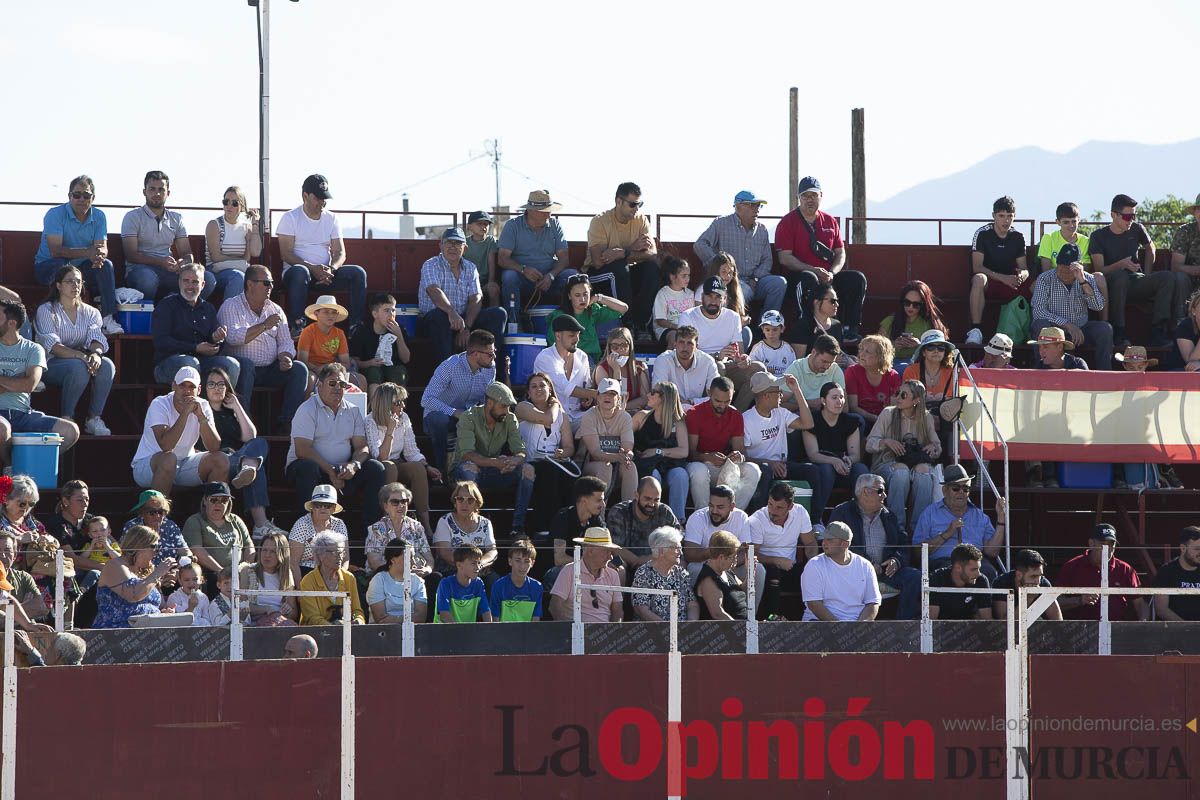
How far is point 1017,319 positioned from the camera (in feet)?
60.7

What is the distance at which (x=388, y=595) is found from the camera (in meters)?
12.5

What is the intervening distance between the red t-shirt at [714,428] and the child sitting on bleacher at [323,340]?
Result: 2881 mm

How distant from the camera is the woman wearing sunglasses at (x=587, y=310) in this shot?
1641cm

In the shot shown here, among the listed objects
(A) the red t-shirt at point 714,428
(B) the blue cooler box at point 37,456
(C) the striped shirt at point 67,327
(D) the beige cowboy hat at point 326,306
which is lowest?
(B) the blue cooler box at point 37,456

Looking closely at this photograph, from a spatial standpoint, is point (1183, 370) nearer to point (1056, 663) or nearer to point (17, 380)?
point (1056, 663)

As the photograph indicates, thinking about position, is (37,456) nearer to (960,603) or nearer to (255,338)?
(255,338)

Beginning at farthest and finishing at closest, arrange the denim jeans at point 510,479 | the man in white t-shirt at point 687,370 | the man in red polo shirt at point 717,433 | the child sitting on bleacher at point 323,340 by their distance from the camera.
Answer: the man in white t-shirt at point 687,370 < the child sitting on bleacher at point 323,340 < the man in red polo shirt at point 717,433 < the denim jeans at point 510,479

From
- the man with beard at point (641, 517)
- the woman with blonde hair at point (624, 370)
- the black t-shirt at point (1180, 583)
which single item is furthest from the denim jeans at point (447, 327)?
the black t-shirt at point (1180, 583)

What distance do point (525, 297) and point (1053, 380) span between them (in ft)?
16.4

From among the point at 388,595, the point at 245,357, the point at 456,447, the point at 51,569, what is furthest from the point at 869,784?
the point at 245,357

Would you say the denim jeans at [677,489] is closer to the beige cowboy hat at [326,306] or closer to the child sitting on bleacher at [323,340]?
the child sitting on bleacher at [323,340]

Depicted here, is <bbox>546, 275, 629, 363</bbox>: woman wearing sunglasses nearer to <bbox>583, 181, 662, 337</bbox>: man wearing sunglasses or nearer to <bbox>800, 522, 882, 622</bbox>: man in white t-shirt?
<bbox>583, 181, 662, 337</bbox>: man wearing sunglasses

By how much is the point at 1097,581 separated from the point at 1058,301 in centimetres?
491

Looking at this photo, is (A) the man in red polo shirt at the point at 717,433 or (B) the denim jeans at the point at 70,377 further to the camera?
(B) the denim jeans at the point at 70,377
